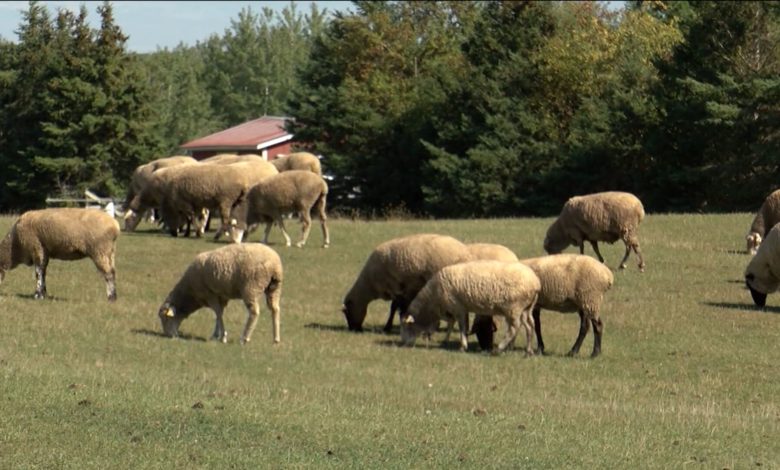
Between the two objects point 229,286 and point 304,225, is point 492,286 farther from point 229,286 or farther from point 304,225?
point 304,225

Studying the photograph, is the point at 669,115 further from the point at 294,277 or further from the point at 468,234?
the point at 294,277

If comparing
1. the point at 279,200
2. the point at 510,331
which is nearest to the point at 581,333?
the point at 510,331

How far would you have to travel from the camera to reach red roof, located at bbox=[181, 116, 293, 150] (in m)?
95.9

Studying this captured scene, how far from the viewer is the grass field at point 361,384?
11.9 m

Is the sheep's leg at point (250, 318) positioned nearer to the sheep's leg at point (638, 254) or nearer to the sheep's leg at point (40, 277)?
the sheep's leg at point (40, 277)

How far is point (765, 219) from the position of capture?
29.6m

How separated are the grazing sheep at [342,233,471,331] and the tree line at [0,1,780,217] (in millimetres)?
31013

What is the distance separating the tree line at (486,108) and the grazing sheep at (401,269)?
31.0 metres

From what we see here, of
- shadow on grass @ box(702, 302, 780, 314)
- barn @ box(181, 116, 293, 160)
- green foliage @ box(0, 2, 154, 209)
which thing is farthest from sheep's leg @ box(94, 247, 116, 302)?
barn @ box(181, 116, 293, 160)

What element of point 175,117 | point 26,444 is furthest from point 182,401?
Answer: point 175,117

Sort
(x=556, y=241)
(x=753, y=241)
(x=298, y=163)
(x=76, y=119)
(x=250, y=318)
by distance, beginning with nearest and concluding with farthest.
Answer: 1. (x=250, y=318)
2. (x=556, y=241)
3. (x=753, y=241)
4. (x=298, y=163)
5. (x=76, y=119)

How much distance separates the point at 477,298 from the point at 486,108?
42954mm

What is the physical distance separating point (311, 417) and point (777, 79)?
134 feet

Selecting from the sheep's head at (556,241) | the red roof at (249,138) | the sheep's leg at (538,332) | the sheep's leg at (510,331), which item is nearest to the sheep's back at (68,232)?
the sheep's leg at (510,331)
